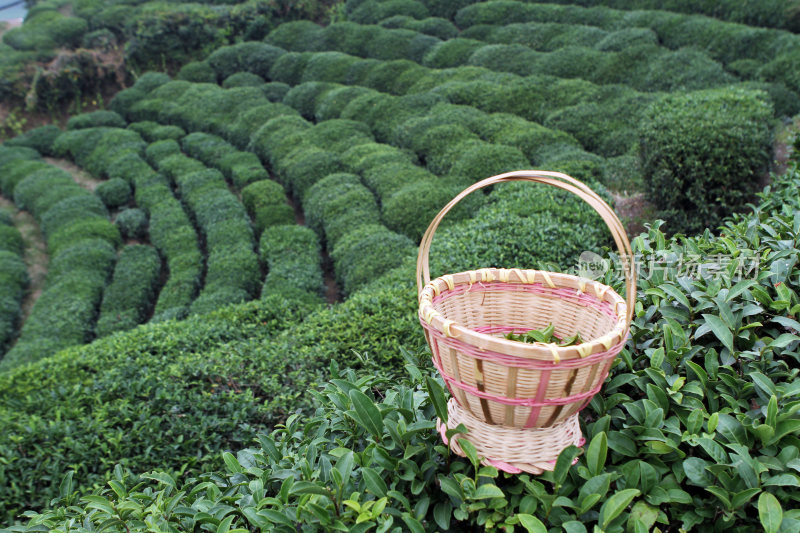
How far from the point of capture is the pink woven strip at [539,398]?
119cm

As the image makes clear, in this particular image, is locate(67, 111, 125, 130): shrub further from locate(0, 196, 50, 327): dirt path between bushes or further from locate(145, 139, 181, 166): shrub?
locate(0, 196, 50, 327): dirt path between bushes

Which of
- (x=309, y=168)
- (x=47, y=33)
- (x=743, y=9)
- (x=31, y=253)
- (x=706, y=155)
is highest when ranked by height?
(x=706, y=155)

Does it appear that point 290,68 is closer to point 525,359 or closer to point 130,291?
point 130,291

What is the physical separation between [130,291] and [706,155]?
23.7 ft

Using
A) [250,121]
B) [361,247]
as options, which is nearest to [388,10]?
[250,121]

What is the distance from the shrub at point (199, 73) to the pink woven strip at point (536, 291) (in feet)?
45.9

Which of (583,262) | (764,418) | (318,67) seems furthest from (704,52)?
(764,418)

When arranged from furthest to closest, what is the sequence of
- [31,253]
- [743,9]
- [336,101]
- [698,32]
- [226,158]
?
[336,101], [226,158], [31,253], [743,9], [698,32]

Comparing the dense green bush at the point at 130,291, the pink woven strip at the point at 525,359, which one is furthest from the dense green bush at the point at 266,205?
the pink woven strip at the point at 525,359

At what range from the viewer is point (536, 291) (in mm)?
1621

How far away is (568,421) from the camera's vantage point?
137cm

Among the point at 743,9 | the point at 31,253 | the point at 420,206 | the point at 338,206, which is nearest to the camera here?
the point at 420,206

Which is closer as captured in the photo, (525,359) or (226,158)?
(525,359)

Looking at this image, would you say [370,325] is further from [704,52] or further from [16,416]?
[704,52]
